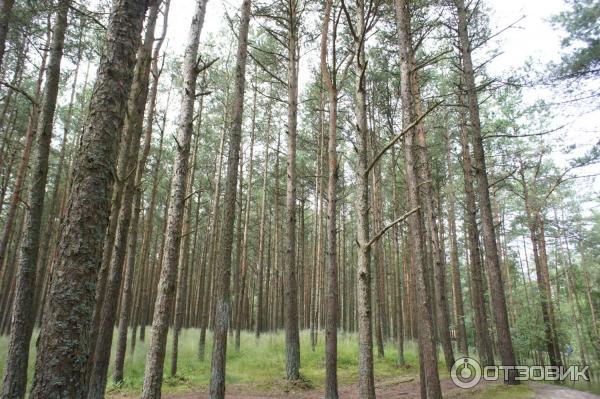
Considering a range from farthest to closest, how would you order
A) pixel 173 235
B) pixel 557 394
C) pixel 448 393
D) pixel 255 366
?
pixel 255 366, pixel 448 393, pixel 557 394, pixel 173 235

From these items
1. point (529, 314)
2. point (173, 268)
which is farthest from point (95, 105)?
point (529, 314)

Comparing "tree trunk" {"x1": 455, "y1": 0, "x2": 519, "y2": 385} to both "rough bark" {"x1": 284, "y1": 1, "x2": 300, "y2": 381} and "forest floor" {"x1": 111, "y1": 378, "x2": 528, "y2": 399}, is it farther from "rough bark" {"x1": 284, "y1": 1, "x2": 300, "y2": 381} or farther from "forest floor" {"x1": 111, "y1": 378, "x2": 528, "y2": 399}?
"rough bark" {"x1": 284, "y1": 1, "x2": 300, "y2": 381}

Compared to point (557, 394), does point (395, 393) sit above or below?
below

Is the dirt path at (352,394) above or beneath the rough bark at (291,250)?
beneath

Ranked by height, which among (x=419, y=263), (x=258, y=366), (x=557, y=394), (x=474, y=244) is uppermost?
(x=474, y=244)

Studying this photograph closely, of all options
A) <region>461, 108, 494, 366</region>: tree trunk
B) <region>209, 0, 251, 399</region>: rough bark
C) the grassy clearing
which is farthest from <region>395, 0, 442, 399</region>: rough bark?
<region>461, 108, 494, 366</region>: tree trunk

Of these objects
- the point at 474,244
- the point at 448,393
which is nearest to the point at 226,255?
the point at 448,393

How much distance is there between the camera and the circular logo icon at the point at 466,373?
9.88 meters

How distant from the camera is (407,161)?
7.22 metres

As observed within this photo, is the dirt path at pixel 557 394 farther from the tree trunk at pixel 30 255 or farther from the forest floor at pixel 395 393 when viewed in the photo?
the tree trunk at pixel 30 255

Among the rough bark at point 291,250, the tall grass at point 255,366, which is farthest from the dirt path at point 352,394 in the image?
the rough bark at point 291,250

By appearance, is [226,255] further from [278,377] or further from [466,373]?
[466,373]

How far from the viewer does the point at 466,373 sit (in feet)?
A: 36.1

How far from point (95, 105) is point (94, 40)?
13.0 m
